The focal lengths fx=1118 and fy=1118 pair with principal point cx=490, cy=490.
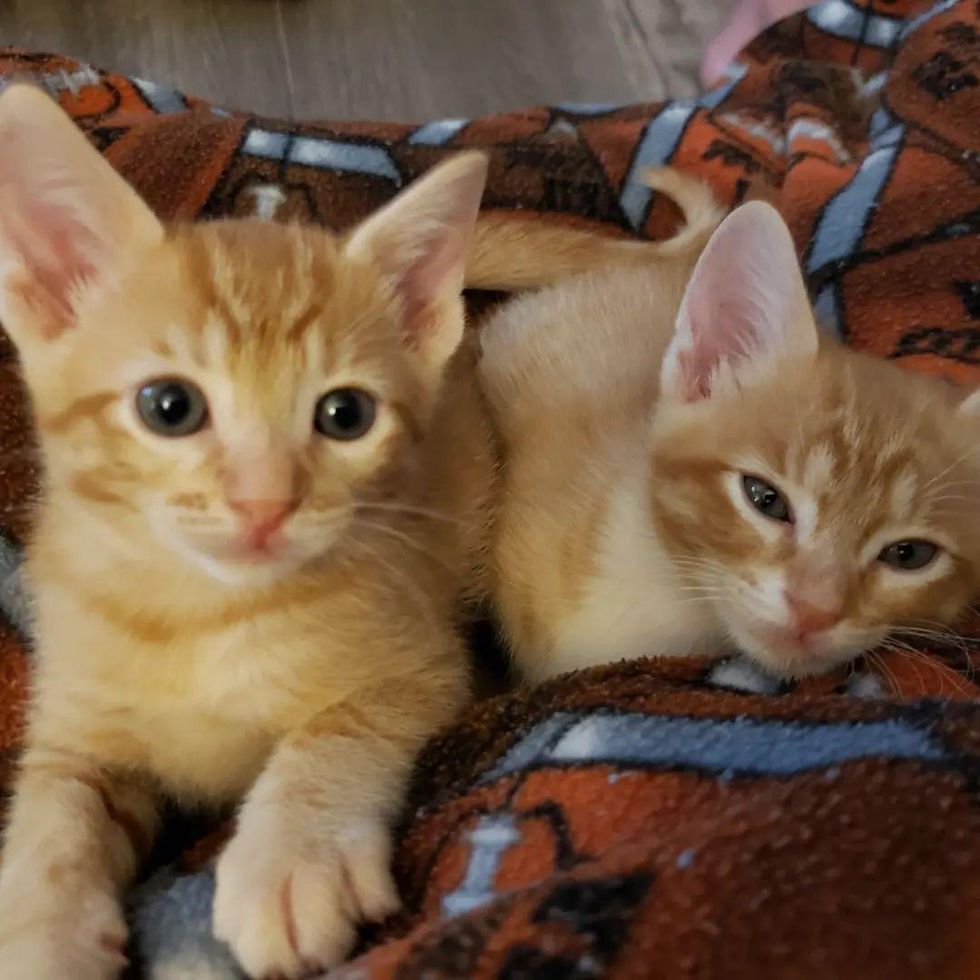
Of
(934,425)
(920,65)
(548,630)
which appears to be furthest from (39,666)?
(920,65)

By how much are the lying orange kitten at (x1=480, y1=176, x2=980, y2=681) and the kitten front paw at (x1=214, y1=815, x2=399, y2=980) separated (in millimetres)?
394

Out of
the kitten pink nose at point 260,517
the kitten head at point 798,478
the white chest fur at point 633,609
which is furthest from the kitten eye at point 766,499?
the kitten pink nose at point 260,517

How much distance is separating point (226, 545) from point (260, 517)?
0.11 feet

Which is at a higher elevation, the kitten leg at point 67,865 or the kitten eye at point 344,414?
the kitten eye at point 344,414

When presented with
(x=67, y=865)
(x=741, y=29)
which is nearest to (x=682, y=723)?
(x=67, y=865)

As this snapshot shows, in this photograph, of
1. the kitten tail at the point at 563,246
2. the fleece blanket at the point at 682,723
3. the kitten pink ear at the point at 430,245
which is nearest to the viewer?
the fleece blanket at the point at 682,723

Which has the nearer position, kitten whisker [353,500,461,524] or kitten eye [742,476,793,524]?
kitten whisker [353,500,461,524]

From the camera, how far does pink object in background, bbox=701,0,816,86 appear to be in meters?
2.32

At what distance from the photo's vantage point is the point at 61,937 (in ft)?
2.50

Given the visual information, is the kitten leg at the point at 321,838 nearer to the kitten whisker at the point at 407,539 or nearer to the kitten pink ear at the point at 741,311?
the kitten whisker at the point at 407,539

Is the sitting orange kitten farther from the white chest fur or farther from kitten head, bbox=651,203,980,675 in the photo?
kitten head, bbox=651,203,980,675

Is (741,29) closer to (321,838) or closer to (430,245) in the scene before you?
(430,245)

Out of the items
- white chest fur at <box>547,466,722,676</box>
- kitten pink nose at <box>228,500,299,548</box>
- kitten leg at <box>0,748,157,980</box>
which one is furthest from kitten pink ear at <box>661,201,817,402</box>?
kitten leg at <box>0,748,157,980</box>

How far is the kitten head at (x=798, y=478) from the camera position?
0.96 meters
